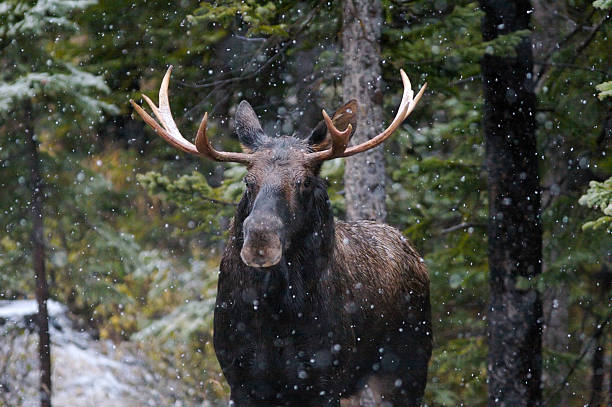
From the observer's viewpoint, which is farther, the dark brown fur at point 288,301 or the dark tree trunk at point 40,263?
the dark tree trunk at point 40,263

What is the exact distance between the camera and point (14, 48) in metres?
9.90

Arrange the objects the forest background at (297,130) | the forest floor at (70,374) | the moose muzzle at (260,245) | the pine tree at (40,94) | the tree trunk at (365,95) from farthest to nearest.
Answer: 1. the forest floor at (70,374)
2. the pine tree at (40,94)
3. the forest background at (297,130)
4. the tree trunk at (365,95)
5. the moose muzzle at (260,245)

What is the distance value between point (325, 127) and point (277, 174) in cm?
67

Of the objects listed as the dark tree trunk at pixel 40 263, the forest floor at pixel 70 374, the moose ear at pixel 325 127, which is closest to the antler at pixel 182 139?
the moose ear at pixel 325 127

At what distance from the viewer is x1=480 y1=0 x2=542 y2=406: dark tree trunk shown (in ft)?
30.4

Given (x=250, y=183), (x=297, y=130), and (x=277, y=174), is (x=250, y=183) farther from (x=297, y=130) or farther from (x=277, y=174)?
(x=297, y=130)

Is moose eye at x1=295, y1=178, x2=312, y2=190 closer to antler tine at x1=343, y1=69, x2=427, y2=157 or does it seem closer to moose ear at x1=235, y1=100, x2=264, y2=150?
antler tine at x1=343, y1=69, x2=427, y2=157

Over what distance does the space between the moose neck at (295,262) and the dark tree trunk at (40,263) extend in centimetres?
526

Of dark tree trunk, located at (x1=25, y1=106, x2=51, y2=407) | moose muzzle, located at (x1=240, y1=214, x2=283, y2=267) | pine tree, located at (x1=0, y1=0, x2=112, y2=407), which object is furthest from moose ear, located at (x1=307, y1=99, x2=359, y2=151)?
dark tree trunk, located at (x1=25, y1=106, x2=51, y2=407)

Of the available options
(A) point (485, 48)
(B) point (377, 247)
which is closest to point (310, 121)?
(A) point (485, 48)

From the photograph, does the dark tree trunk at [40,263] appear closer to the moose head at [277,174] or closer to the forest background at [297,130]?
the forest background at [297,130]

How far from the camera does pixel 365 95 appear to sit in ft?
28.9

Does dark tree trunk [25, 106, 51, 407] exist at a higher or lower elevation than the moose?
lower

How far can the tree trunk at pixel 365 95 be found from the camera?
8734 mm
